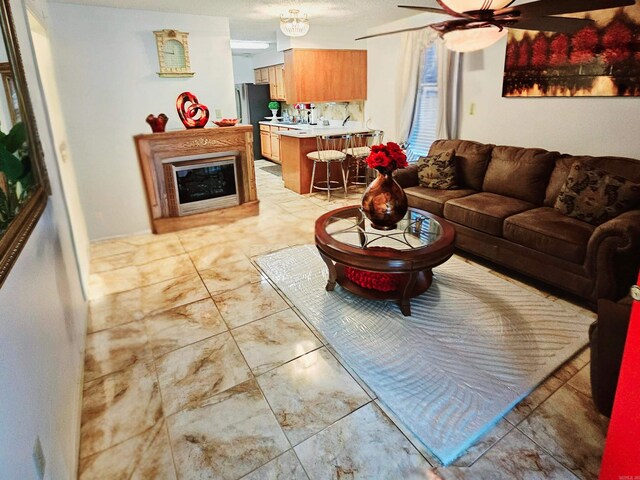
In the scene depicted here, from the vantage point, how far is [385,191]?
110 inches

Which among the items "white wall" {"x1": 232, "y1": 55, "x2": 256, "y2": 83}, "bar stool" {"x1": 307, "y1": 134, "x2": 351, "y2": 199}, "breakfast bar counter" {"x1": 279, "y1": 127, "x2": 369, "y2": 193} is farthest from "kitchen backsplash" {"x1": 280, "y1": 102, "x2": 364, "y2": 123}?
"white wall" {"x1": 232, "y1": 55, "x2": 256, "y2": 83}

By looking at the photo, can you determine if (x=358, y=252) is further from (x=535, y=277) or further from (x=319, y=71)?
(x=319, y=71)

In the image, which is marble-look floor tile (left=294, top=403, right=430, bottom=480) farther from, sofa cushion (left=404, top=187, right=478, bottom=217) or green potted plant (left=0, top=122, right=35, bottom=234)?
sofa cushion (left=404, top=187, right=478, bottom=217)

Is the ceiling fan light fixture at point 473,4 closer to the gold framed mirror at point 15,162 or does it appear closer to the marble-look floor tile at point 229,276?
the gold framed mirror at point 15,162

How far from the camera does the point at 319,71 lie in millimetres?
6164

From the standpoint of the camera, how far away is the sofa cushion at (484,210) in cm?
320

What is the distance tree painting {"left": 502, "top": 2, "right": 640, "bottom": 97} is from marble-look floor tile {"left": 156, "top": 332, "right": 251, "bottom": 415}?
3.27 meters

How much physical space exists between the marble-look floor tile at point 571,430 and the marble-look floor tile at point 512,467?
2.2 inches

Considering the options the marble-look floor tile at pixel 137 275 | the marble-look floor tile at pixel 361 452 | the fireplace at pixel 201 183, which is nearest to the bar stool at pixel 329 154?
the fireplace at pixel 201 183

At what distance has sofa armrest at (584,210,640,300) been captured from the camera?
2352 mm

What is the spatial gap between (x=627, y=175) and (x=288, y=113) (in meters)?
7.00

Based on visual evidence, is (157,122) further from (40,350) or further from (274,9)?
(40,350)

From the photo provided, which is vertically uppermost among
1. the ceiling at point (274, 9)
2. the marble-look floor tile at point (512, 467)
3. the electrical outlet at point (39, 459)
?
the ceiling at point (274, 9)

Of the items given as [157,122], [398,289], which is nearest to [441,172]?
[398,289]
